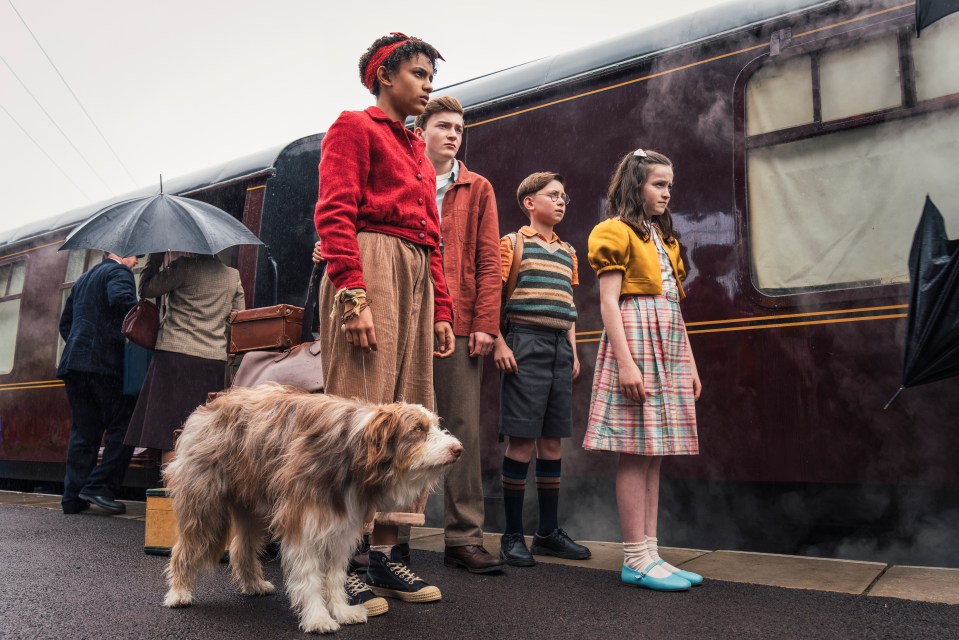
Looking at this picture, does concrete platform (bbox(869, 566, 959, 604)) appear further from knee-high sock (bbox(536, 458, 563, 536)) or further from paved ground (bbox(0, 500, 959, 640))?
knee-high sock (bbox(536, 458, 563, 536))

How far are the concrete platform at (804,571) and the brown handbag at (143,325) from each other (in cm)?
242

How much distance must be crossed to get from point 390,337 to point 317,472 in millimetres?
692

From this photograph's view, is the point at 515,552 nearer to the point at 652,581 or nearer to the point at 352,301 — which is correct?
the point at 652,581

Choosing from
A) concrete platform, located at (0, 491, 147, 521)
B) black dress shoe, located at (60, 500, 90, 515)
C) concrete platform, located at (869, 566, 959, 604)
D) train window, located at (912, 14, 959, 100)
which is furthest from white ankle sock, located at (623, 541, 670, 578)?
black dress shoe, located at (60, 500, 90, 515)

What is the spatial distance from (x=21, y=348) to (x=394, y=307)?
731 cm

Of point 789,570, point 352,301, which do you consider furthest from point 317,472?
point 789,570

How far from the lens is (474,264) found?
4051mm

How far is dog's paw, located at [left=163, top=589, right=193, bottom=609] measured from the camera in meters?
3.08

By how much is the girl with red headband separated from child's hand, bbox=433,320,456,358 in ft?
0.35

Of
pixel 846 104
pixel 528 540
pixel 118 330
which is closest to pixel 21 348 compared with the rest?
pixel 118 330

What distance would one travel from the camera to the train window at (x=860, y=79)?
12.5 ft

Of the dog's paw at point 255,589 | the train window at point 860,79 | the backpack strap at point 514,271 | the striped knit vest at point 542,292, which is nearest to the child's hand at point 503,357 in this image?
the striped knit vest at point 542,292

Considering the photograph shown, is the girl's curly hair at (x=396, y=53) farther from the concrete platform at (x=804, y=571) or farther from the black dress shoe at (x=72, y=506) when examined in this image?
the black dress shoe at (x=72, y=506)

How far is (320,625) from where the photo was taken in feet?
8.63
